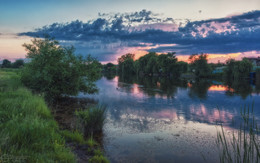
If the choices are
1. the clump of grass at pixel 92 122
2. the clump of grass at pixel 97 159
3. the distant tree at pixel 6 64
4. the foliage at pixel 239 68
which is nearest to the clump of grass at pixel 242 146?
the clump of grass at pixel 97 159

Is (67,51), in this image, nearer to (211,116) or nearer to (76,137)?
(76,137)

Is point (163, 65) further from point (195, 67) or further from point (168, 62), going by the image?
point (195, 67)

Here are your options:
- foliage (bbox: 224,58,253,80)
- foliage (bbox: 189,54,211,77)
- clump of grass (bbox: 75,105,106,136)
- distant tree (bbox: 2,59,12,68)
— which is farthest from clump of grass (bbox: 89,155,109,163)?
foliage (bbox: 189,54,211,77)

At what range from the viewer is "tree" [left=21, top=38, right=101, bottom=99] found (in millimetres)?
17594

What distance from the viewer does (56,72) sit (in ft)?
58.4

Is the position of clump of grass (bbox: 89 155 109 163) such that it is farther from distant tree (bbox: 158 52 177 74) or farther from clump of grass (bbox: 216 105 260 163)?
distant tree (bbox: 158 52 177 74)

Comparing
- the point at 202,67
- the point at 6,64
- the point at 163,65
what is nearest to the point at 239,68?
the point at 202,67

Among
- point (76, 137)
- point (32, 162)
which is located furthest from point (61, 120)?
point (32, 162)

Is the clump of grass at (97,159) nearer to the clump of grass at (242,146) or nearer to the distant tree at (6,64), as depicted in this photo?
the clump of grass at (242,146)

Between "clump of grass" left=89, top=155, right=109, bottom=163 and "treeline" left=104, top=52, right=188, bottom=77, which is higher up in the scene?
"treeline" left=104, top=52, right=188, bottom=77

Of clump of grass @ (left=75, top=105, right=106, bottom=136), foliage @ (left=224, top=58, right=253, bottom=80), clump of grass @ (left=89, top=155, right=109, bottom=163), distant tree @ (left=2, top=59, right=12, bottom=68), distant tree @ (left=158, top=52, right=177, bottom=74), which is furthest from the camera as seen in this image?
distant tree @ (left=158, top=52, right=177, bottom=74)

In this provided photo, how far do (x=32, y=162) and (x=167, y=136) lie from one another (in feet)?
23.9

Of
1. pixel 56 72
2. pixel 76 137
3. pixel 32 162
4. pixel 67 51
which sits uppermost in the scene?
pixel 67 51

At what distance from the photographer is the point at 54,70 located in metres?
17.7
